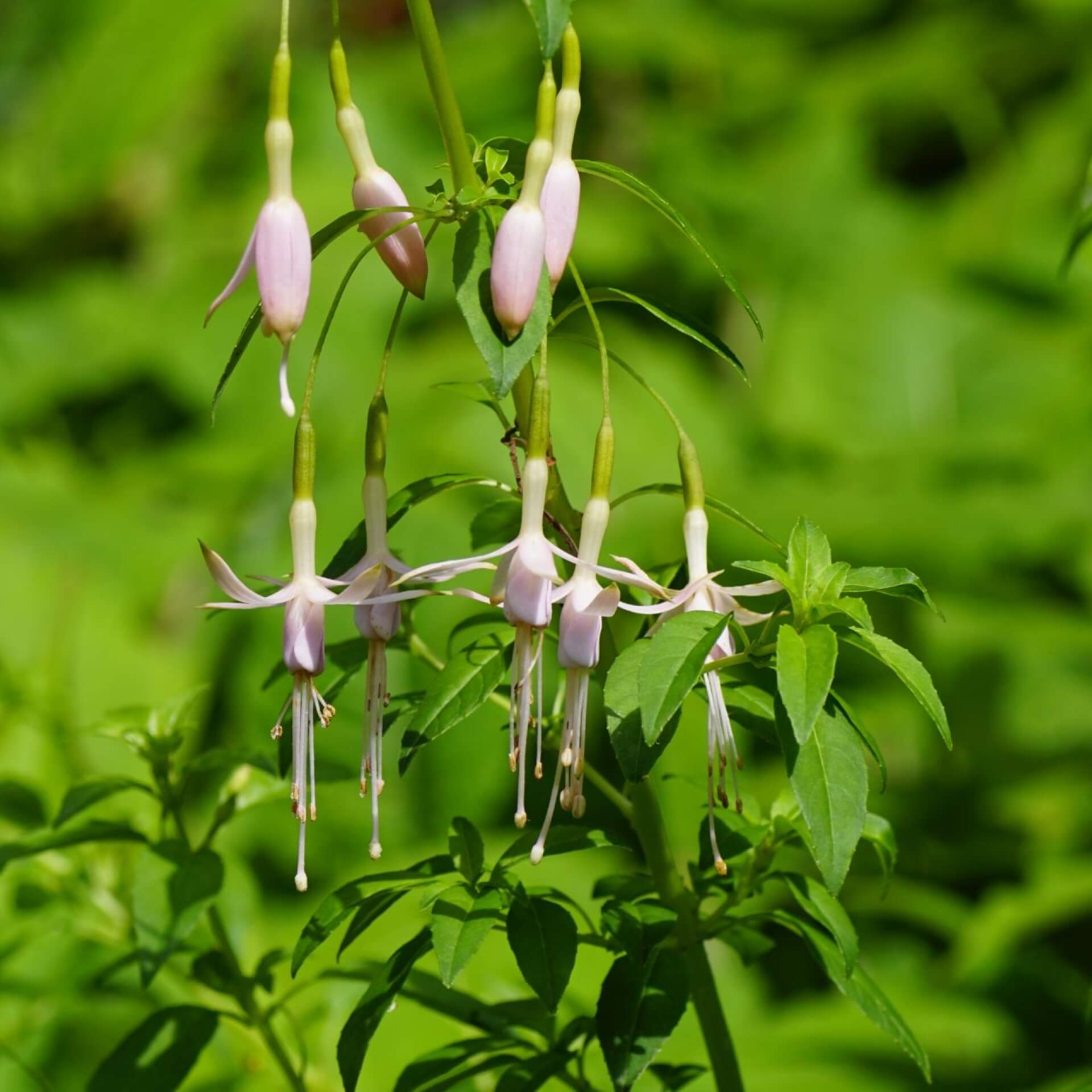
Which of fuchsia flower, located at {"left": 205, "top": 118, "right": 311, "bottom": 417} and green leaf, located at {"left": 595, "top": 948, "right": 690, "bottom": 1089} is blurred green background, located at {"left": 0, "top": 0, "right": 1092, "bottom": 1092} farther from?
fuchsia flower, located at {"left": 205, "top": 118, "right": 311, "bottom": 417}

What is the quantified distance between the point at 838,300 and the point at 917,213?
19.7 inches

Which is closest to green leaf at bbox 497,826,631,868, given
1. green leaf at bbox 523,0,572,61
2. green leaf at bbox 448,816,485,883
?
green leaf at bbox 448,816,485,883

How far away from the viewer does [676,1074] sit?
75cm

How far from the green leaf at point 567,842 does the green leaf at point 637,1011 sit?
2.2 inches

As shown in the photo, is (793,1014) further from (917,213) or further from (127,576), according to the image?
(917,213)

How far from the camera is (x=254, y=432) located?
242 centimetres

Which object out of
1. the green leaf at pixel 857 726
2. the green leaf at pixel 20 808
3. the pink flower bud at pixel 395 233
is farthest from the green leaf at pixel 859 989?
the green leaf at pixel 20 808

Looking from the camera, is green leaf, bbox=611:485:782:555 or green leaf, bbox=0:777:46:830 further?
green leaf, bbox=0:777:46:830

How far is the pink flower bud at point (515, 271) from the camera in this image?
55 centimetres

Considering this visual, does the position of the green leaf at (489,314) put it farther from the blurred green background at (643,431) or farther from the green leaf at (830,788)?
the blurred green background at (643,431)

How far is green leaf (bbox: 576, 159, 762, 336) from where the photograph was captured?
23.0 inches

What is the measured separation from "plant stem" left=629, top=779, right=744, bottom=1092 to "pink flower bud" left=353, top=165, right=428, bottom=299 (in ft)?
0.88

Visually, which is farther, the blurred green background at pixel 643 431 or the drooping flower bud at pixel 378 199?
the blurred green background at pixel 643 431

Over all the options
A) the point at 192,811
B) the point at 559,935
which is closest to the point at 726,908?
the point at 559,935
